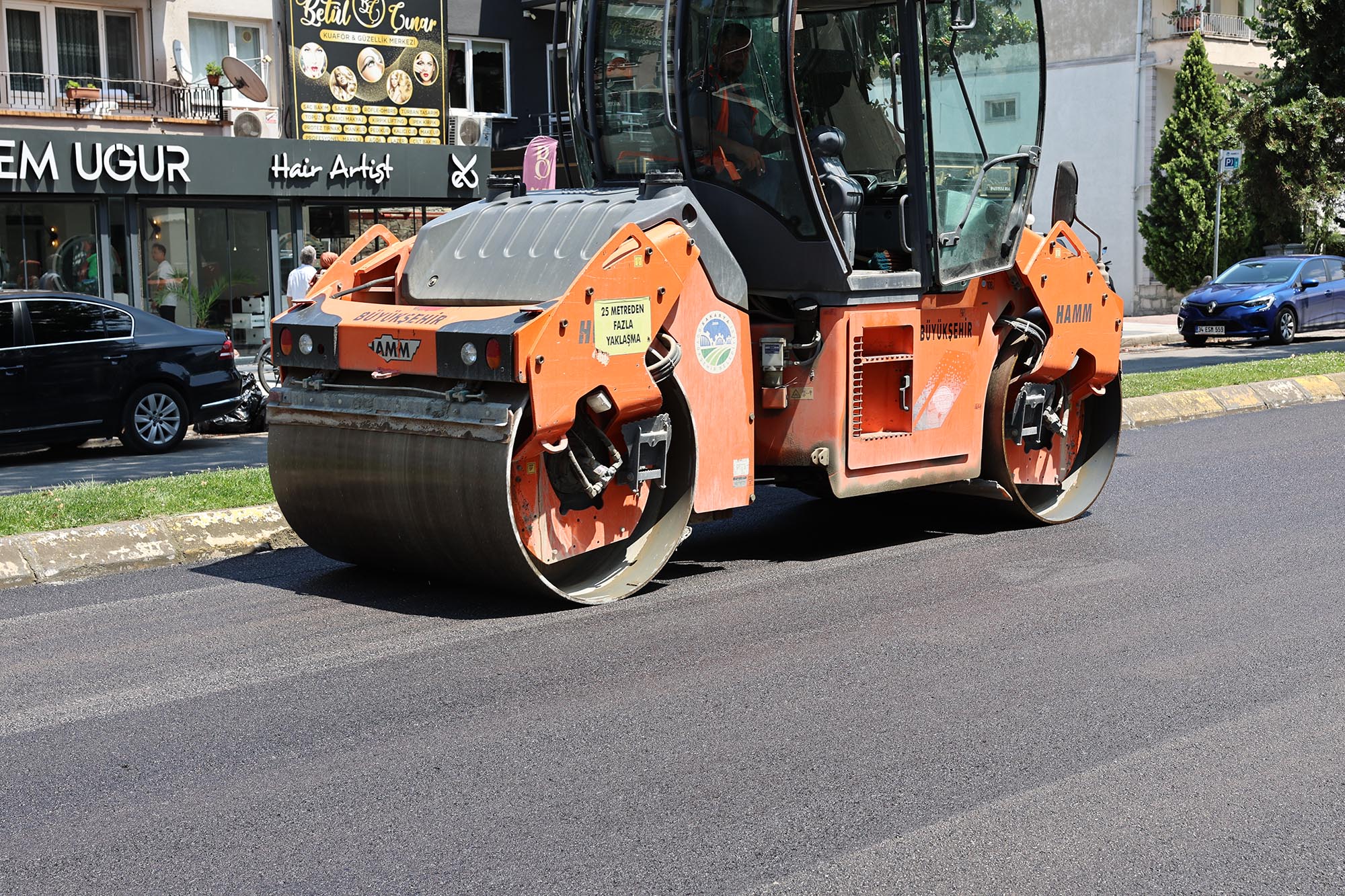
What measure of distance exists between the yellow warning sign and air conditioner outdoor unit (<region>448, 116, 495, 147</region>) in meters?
21.1

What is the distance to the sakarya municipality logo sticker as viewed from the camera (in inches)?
295

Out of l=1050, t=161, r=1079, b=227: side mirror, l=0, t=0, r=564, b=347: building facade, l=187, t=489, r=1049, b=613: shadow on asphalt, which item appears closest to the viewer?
l=187, t=489, r=1049, b=613: shadow on asphalt

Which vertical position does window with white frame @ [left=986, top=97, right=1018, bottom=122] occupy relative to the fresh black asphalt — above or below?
above

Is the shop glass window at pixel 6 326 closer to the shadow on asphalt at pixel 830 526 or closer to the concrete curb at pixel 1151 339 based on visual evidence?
the shadow on asphalt at pixel 830 526

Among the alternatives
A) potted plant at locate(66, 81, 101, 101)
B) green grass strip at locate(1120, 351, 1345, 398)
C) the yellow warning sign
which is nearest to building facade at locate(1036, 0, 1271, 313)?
green grass strip at locate(1120, 351, 1345, 398)

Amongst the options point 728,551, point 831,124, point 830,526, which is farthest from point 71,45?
point 728,551

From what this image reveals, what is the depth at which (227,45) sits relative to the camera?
26250mm

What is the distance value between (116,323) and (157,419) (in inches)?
36.2

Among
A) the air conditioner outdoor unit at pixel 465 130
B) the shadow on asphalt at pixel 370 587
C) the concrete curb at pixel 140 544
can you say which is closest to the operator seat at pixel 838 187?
the shadow on asphalt at pixel 370 587

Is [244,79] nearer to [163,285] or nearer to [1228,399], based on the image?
[163,285]

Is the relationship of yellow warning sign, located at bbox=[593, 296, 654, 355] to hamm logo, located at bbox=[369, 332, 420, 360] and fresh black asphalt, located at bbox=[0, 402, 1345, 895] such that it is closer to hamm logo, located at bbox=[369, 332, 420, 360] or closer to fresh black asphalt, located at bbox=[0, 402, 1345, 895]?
hamm logo, located at bbox=[369, 332, 420, 360]

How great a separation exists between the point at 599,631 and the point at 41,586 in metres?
3.03

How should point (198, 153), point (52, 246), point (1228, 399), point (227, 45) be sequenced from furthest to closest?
point (227, 45), point (198, 153), point (52, 246), point (1228, 399)

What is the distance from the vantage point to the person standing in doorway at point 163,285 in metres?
24.3
